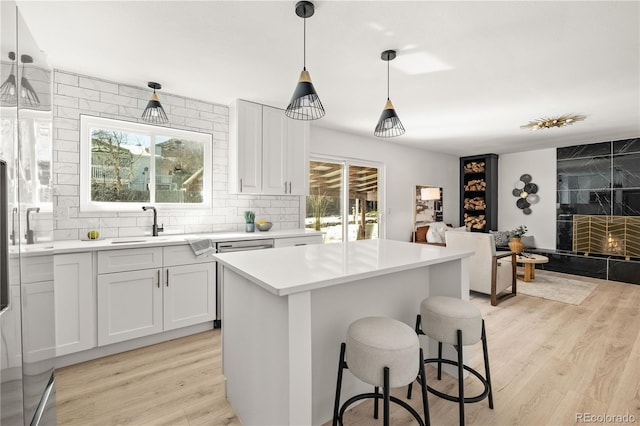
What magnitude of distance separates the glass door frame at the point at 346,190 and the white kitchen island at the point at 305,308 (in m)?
2.53

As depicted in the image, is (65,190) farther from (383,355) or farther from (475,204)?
(475,204)

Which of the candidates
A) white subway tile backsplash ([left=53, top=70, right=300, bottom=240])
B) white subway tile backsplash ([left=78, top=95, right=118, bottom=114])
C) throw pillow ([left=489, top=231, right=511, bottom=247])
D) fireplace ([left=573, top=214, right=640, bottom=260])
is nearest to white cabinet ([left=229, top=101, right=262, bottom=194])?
white subway tile backsplash ([left=53, top=70, right=300, bottom=240])

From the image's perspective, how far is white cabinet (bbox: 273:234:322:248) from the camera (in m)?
3.47

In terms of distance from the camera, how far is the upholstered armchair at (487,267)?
386 centimetres

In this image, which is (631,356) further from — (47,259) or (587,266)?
(47,259)

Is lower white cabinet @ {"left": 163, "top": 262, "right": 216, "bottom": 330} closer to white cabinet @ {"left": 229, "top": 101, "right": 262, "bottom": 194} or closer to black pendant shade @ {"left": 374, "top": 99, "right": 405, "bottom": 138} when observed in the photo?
white cabinet @ {"left": 229, "top": 101, "right": 262, "bottom": 194}

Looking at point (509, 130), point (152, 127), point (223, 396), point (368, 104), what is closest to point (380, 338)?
point (223, 396)

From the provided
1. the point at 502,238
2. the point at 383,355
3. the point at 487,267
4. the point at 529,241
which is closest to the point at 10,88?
the point at 383,355

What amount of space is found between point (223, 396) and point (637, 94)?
490 centimetres

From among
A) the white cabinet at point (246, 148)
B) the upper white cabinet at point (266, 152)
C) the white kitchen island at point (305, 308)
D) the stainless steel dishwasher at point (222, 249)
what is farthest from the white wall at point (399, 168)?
the white kitchen island at point (305, 308)

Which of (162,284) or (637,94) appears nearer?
(162,284)

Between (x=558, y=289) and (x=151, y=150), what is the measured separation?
5.78 meters

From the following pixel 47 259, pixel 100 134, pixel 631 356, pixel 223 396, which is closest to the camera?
pixel 47 259

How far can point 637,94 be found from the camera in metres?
3.26
